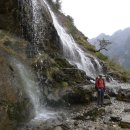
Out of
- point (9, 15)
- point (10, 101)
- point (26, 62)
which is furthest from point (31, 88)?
point (9, 15)

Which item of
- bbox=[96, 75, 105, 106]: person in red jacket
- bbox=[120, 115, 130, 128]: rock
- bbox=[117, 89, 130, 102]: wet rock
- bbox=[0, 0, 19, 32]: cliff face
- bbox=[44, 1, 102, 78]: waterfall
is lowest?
bbox=[120, 115, 130, 128]: rock

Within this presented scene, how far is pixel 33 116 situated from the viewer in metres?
18.6

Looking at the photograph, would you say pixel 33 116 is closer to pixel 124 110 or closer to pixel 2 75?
pixel 2 75

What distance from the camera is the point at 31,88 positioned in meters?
20.2

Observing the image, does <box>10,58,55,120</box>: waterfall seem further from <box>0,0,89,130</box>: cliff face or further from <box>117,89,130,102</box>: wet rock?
<box>117,89,130,102</box>: wet rock

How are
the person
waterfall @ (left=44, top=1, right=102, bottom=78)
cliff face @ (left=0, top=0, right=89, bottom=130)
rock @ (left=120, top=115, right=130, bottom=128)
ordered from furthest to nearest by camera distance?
waterfall @ (left=44, top=1, right=102, bottom=78) < the person < rock @ (left=120, top=115, right=130, bottom=128) < cliff face @ (left=0, top=0, right=89, bottom=130)

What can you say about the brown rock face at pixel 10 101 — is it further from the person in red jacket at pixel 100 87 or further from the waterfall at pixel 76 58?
the waterfall at pixel 76 58

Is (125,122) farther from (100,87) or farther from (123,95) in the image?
(123,95)

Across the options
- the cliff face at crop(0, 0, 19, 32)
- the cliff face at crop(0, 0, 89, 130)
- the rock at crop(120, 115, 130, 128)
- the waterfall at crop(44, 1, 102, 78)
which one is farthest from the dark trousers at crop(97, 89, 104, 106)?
the waterfall at crop(44, 1, 102, 78)

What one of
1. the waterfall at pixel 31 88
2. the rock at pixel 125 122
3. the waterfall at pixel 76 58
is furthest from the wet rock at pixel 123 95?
the rock at pixel 125 122

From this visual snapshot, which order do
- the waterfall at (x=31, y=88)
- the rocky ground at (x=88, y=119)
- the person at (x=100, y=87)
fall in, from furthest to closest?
the person at (x=100, y=87) < the waterfall at (x=31, y=88) < the rocky ground at (x=88, y=119)

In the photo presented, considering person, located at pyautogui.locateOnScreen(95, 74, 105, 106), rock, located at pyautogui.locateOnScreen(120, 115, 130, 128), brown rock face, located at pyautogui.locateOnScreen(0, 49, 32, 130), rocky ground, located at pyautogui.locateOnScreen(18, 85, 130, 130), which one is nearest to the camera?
brown rock face, located at pyautogui.locateOnScreen(0, 49, 32, 130)

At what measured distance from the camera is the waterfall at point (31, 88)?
19047mm

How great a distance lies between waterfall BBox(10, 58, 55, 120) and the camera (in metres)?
19.0
